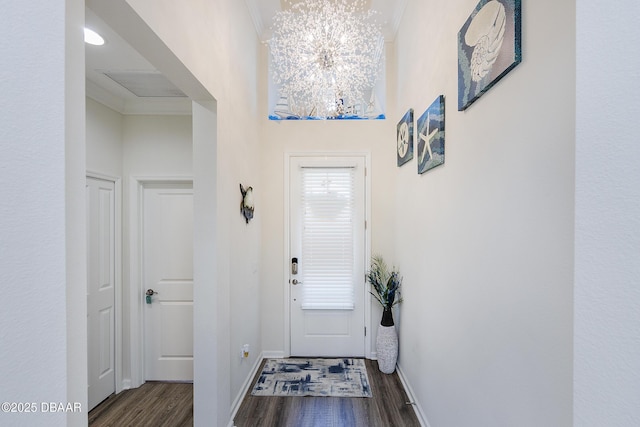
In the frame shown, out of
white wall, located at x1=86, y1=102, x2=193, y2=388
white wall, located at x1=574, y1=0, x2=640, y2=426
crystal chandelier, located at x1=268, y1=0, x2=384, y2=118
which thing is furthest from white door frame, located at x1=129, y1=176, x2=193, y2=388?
white wall, located at x1=574, y1=0, x2=640, y2=426

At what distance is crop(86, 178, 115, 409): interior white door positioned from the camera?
8.02ft

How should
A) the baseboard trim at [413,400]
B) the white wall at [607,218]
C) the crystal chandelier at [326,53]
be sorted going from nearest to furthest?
the white wall at [607,218], the baseboard trim at [413,400], the crystal chandelier at [326,53]

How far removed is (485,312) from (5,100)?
63.1 inches

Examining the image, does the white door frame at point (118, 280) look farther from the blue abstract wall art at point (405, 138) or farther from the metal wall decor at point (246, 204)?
the blue abstract wall art at point (405, 138)

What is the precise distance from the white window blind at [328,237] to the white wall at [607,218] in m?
2.63

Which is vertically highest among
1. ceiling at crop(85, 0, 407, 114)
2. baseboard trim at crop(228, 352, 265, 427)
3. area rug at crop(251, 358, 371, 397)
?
ceiling at crop(85, 0, 407, 114)

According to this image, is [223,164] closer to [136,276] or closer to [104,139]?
[104,139]

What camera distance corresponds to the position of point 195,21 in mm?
1518

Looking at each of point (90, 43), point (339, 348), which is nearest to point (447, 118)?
point (90, 43)

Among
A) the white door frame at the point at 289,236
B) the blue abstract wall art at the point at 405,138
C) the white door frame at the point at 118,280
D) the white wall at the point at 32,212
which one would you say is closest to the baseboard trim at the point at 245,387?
the white door frame at the point at 289,236

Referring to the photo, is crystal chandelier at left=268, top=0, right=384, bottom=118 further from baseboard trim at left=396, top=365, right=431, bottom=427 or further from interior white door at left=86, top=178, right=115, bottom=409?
baseboard trim at left=396, top=365, right=431, bottom=427

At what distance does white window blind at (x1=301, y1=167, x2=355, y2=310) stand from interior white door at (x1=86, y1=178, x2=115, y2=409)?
1818 mm

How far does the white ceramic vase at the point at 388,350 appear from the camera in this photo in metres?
2.80

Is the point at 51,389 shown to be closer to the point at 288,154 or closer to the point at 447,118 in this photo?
the point at 447,118
